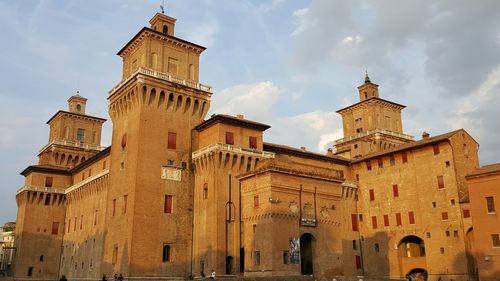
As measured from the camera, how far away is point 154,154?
4794 centimetres

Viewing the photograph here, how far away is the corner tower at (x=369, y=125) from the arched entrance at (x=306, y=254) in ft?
101

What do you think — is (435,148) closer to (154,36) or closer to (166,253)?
(166,253)

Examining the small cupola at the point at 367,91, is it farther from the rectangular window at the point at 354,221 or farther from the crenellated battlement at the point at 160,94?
the crenellated battlement at the point at 160,94

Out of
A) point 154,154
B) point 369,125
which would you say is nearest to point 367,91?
point 369,125

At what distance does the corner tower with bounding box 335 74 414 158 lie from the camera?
243 ft

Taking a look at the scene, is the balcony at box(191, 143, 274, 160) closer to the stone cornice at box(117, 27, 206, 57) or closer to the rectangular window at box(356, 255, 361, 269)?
the stone cornice at box(117, 27, 206, 57)

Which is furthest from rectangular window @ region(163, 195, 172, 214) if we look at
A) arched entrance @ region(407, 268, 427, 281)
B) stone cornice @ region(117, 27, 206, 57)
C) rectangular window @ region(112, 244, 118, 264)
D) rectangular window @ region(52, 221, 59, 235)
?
arched entrance @ region(407, 268, 427, 281)

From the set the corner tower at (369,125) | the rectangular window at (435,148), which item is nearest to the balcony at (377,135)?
the corner tower at (369,125)

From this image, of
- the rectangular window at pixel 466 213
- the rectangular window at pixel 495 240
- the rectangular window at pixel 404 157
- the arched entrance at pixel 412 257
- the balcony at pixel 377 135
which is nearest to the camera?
the rectangular window at pixel 495 240

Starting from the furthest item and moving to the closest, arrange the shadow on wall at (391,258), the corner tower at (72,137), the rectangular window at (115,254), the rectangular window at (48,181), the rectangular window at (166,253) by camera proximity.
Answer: the corner tower at (72,137) < the rectangular window at (48,181) < the shadow on wall at (391,258) < the rectangular window at (115,254) < the rectangular window at (166,253)

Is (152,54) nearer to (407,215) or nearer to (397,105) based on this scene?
(407,215)

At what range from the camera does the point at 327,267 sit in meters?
43.9

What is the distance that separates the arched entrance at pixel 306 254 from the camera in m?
44.8

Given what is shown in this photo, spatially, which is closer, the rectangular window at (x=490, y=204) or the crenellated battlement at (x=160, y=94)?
the rectangular window at (x=490, y=204)
